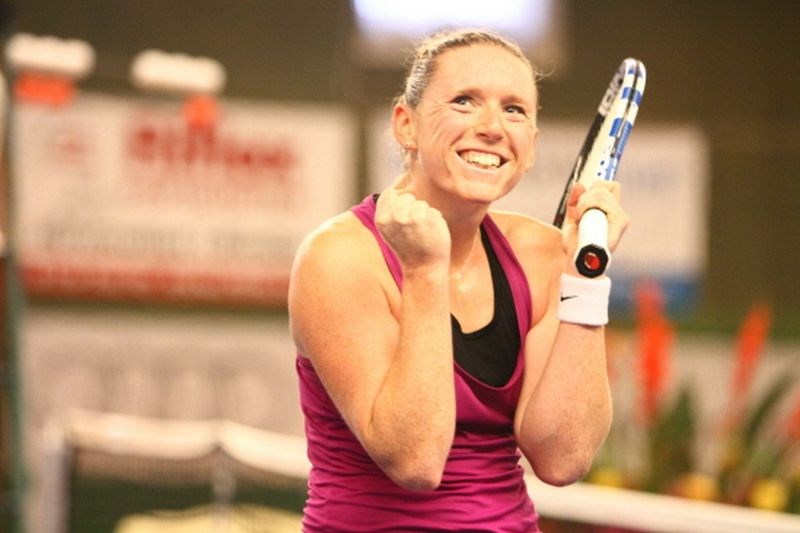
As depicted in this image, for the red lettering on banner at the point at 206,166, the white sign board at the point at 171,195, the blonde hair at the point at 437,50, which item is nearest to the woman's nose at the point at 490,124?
the blonde hair at the point at 437,50

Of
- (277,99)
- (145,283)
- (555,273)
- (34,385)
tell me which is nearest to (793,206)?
A: (277,99)

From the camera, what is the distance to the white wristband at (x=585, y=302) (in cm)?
229

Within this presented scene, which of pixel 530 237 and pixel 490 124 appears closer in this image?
pixel 490 124

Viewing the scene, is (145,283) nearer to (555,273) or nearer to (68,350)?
(68,350)

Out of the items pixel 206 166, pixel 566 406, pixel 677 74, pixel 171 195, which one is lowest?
pixel 171 195

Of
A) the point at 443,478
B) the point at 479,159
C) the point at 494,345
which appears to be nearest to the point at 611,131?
the point at 479,159

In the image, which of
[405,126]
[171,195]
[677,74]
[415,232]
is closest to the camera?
[415,232]

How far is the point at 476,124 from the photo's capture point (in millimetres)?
2287

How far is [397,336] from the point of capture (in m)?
2.24

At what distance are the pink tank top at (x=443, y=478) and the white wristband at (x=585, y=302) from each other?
0.36 feet

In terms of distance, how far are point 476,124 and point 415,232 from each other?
23cm

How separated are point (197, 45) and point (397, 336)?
6681mm

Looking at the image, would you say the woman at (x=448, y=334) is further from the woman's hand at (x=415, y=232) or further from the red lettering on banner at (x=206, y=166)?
the red lettering on banner at (x=206, y=166)

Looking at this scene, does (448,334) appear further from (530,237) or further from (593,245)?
(530,237)
